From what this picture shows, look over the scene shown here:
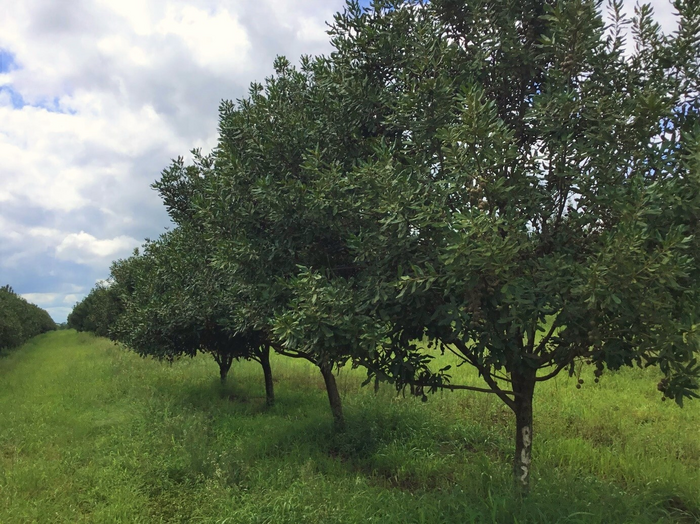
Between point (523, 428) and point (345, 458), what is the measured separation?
452 centimetres

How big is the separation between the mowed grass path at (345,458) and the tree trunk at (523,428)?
0.28 meters

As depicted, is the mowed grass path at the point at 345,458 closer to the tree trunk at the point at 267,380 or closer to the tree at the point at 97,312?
the tree trunk at the point at 267,380

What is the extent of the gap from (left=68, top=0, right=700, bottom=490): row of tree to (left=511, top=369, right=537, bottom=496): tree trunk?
3cm

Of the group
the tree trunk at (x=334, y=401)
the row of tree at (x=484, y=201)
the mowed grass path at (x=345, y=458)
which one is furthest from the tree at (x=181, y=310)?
the row of tree at (x=484, y=201)

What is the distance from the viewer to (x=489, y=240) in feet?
14.3

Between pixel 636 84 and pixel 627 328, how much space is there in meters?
3.15

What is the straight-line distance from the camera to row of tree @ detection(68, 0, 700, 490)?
4.44 metres

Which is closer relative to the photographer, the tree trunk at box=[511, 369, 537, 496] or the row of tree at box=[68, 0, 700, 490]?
the row of tree at box=[68, 0, 700, 490]

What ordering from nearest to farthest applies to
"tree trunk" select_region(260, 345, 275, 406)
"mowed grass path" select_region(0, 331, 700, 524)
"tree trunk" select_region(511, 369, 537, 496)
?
"tree trunk" select_region(511, 369, 537, 496)
"mowed grass path" select_region(0, 331, 700, 524)
"tree trunk" select_region(260, 345, 275, 406)

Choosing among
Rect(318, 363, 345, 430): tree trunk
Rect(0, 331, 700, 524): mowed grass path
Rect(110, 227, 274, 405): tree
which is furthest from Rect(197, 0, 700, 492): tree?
Rect(318, 363, 345, 430): tree trunk

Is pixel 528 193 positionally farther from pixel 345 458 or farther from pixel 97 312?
pixel 97 312

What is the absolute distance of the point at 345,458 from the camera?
10.0 meters

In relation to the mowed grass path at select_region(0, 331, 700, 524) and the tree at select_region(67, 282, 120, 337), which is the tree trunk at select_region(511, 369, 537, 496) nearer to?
the mowed grass path at select_region(0, 331, 700, 524)

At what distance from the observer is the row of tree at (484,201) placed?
14.6 ft
